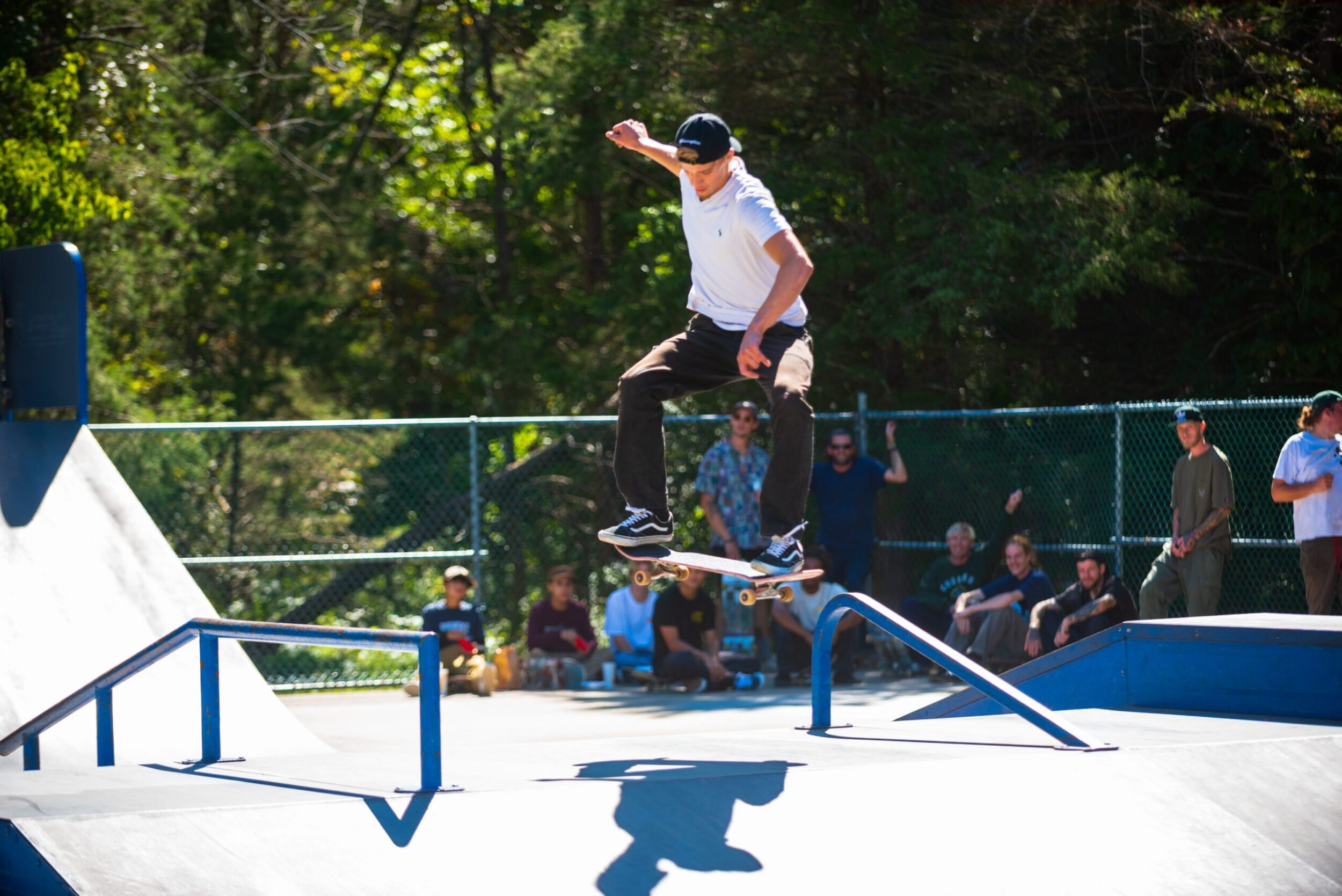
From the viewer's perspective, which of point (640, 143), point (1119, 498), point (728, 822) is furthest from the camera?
point (1119, 498)

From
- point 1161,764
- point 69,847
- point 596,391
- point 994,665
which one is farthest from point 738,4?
point 69,847

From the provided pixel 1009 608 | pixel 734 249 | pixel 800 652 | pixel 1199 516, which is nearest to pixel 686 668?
pixel 800 652

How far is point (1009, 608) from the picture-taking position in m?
11.1

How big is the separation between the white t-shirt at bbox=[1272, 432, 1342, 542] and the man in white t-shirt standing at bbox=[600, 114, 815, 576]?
4463 millimetres

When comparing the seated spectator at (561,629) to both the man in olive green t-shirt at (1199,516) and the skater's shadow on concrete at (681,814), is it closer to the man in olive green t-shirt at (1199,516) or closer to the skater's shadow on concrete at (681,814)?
the man in olive green t-shirt at (1199,516)

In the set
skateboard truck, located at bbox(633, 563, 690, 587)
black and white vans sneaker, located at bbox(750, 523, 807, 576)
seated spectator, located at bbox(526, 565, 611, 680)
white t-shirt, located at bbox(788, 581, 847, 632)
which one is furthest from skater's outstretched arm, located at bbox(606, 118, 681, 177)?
seated spectator, located at bbox(526, 565, 611, 680)

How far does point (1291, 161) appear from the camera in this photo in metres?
13.0

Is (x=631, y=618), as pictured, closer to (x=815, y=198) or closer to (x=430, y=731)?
(x=815, y=198)

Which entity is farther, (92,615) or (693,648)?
(693,648)

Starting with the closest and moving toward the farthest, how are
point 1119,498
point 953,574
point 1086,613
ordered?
1. point 1086,613
2. point 1119,498
3. point 953,574

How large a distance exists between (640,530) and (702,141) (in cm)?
184

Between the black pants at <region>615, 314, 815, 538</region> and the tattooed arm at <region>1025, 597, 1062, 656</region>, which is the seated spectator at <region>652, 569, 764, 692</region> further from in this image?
the black pants at <region>615, 314, 815, 538</region>

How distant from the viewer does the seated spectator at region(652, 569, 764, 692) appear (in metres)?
11.5

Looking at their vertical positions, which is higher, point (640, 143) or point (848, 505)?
point (640, 143)
